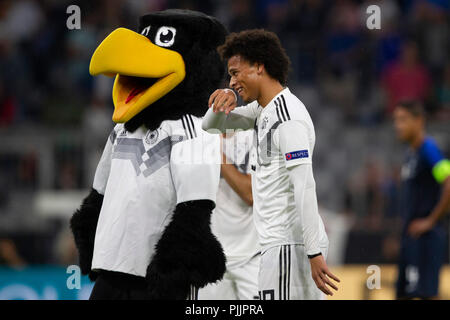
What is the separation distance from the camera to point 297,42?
405 inches

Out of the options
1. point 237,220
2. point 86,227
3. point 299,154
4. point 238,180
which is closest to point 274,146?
point 299,154

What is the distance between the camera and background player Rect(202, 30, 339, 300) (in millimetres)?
3701

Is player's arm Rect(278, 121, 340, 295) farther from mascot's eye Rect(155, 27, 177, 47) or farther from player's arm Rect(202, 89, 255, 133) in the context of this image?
mascot's eye Rect(155, 27, 177, 47)

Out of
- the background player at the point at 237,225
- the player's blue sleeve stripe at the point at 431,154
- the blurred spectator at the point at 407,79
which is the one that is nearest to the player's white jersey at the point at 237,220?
the background player at the point at 237,225

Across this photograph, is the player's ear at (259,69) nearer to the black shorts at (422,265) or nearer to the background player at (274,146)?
the background player at (274,146)

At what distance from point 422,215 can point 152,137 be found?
358cm

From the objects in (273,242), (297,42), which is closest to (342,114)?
(297,42)

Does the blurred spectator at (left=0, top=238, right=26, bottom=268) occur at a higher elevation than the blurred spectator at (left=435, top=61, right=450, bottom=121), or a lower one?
lower

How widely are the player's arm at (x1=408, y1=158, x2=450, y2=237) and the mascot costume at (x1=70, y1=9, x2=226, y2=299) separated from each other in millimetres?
3241

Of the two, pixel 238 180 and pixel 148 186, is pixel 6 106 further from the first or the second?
pixel 148 186

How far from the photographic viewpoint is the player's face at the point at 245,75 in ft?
12.7

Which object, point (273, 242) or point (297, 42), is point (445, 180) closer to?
point (273, 242)

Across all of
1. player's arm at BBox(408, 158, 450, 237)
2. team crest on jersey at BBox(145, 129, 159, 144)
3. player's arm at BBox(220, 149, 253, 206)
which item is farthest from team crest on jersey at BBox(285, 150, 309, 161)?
player's arm at BBox(408, 158, 450, 237)

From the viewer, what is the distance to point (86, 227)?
3.91m
